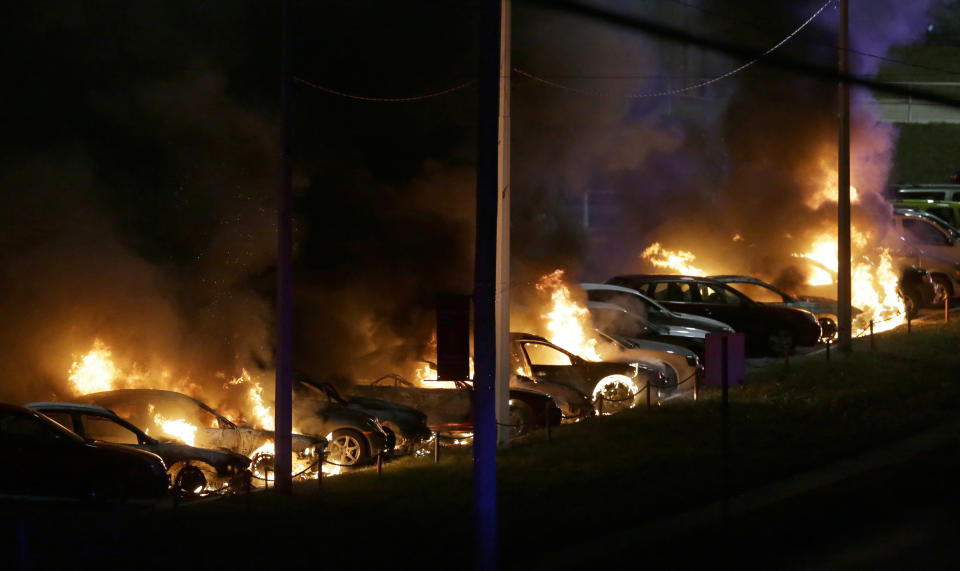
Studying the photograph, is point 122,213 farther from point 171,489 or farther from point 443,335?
point 443,335

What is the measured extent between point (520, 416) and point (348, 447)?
2.50 metres

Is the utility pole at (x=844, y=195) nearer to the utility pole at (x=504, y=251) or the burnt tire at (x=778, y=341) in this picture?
the burnt tire at (x=778, y=341)

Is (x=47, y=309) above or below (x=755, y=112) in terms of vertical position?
below

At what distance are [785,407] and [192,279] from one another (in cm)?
906

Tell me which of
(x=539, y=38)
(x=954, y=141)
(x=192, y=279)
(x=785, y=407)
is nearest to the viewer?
(x=785, y=407)

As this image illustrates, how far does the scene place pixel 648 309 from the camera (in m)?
20.9

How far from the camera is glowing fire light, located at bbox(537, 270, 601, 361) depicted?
63.1 ft

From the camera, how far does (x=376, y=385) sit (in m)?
16.5

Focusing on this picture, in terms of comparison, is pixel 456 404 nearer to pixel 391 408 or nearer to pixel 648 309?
pixel 391 408

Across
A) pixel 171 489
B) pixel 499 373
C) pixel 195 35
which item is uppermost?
pixel 195 35

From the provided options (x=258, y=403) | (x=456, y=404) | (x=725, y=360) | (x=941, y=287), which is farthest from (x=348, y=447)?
(x=941, y=287)

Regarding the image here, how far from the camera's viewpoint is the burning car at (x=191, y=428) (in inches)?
543

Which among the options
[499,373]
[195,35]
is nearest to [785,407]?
[499,373]

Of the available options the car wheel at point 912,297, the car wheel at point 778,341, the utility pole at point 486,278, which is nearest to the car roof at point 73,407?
the utility pole at point 486,278
